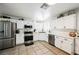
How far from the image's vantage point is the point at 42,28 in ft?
5.03

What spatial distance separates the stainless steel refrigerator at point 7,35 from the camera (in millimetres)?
1511

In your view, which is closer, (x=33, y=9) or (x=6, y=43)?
(x=33, y=9)

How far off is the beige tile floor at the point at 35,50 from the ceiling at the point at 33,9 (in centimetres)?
59

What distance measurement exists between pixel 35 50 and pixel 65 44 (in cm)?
64

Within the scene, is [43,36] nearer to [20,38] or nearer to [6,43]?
[20,38]

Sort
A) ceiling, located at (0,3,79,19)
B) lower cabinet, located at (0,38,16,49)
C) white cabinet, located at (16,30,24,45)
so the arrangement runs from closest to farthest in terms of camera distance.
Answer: ceiling, located at (0,3,79,19), lower cabinet, located at (0,38,16,49), white cabinet, located at (16,30,24,45)

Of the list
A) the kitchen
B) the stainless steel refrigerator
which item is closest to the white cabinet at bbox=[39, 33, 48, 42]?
the kitchen

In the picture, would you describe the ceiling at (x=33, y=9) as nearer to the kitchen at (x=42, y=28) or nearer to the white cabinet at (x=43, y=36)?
Answer: the kitchen at (x=42, y=28)

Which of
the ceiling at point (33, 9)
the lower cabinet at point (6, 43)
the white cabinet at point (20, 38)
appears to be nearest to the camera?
the ceiling at point (33, 9)

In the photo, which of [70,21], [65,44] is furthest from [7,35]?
[70,21]

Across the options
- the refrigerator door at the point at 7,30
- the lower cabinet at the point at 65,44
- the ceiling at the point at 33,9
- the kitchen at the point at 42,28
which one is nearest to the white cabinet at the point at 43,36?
the kitchen at the point at 42,28

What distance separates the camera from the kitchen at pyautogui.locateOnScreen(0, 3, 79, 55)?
1338 millimetres

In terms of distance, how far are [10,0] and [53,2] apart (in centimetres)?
76

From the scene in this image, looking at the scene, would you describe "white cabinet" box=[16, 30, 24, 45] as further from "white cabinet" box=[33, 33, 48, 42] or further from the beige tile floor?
"white cabinet" box=[33, 33, 48, 42]
